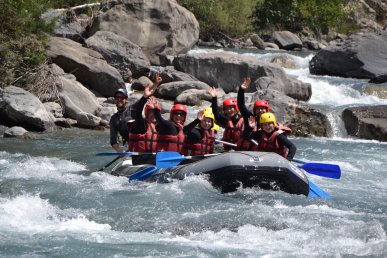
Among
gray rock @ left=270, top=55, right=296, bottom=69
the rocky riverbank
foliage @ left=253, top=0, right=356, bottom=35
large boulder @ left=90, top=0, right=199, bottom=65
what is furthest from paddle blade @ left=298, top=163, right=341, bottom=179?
foliage @ left=253, top=0, right=356, bottom=35

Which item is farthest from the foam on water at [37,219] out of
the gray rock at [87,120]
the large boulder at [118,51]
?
the large boulder at [118,51]

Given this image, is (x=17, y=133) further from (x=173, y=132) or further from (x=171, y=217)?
(x=171, y=217)

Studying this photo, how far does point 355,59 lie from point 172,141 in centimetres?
1268

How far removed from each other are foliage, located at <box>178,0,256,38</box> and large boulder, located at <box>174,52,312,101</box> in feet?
35.7

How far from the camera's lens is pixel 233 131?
30.8 feet

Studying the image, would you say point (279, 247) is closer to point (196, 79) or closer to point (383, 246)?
point (383, 246)

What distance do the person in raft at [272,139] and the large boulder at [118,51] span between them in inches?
371

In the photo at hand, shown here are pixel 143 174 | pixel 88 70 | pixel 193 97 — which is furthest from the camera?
pixel 88 70

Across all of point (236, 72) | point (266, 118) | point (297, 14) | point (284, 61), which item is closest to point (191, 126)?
point (266, 118)

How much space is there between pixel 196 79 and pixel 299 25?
17.7 metres

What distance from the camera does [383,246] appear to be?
5.98 m

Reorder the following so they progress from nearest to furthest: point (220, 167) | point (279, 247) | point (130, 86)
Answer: point (279, 247) < point (220, 167) < point (130, 86)

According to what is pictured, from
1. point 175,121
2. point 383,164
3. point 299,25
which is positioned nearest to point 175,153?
point 175,121

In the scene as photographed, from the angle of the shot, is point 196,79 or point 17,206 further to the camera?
point 196,79
